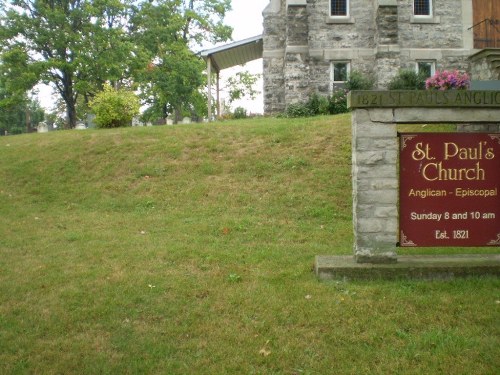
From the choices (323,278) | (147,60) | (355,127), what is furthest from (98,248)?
(147,60)

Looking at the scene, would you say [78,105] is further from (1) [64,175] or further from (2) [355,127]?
(2) [355,127]

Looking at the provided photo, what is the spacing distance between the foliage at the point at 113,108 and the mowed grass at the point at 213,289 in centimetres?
731

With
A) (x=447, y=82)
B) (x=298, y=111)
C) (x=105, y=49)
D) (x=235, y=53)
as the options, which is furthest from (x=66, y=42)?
(x=447, y=82)

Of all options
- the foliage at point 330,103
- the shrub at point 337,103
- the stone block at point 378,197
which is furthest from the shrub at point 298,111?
the stone block at point 378,197

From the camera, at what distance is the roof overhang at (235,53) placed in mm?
22094

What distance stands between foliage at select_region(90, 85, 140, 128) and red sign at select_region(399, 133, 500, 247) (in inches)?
627

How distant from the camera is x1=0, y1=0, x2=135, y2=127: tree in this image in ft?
102

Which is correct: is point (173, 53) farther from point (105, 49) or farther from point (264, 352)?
point (264, 352)

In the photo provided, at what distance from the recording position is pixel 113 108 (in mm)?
19609

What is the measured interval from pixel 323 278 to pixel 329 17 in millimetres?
18630

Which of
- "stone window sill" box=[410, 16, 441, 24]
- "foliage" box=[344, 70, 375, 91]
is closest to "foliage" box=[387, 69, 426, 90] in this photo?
"foliage" box=[344, 70, 375, 91]

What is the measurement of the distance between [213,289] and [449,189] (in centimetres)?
322

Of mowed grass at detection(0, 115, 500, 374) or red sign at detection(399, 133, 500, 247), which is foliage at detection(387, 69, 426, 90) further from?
red sign at detection(399, 133, 500, 247)

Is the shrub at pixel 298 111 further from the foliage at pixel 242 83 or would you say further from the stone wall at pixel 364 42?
the foliage at pixel 242 83
